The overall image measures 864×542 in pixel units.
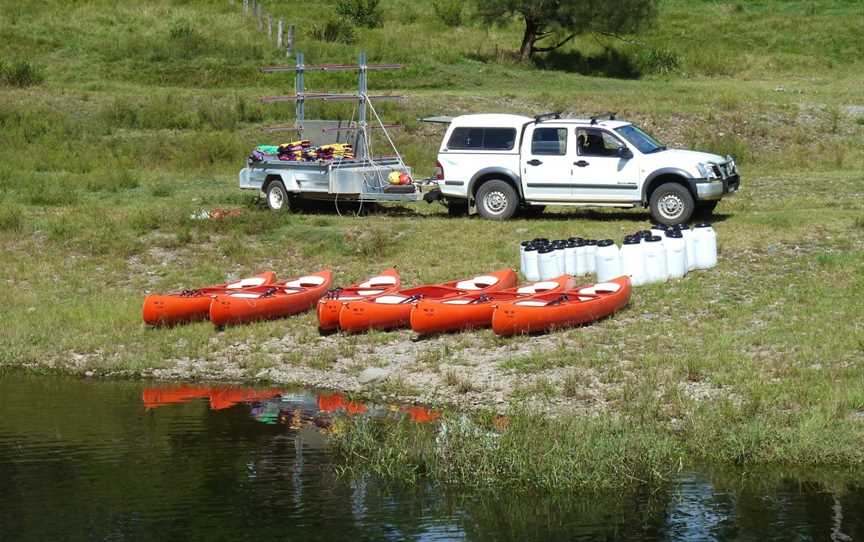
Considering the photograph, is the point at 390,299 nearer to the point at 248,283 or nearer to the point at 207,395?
the point at 248,283

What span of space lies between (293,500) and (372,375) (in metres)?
4.16

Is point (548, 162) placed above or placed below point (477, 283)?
above

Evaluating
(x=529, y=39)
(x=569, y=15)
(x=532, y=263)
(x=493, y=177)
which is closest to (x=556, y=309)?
(x=532, y=263)

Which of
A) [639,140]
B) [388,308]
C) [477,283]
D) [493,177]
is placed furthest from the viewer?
[493,177]

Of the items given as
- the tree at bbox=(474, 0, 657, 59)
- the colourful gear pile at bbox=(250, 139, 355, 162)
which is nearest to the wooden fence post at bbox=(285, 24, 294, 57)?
the tree at bbox=(474, 0, 657, 59)

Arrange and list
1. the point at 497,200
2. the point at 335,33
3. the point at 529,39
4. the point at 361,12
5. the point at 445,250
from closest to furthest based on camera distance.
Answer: the point at 445,250 < the point at 497,200 < the point at 335,33 < the point at 529,39 < the point at 361,12

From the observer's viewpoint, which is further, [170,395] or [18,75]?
[18,75]

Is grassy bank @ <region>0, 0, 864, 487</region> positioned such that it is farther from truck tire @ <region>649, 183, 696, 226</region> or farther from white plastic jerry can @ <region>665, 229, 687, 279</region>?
truck tire @ <region>649, 183, 696, 226</region>

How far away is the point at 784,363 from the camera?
47.6ft

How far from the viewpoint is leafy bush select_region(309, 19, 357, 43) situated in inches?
1886

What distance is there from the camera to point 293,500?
11648 mm

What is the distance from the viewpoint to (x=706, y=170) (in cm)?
2208

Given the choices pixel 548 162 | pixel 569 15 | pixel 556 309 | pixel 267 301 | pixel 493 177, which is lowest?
pixel 267 301

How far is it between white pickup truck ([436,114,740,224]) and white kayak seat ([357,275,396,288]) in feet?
16.4
